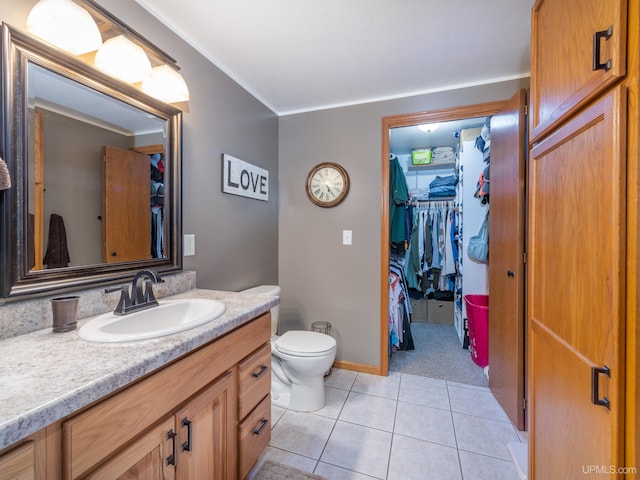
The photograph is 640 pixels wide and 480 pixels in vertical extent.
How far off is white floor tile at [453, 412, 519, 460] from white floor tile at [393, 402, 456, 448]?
50 millimetres

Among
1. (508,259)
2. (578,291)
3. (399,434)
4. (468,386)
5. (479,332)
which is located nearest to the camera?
(578,291)

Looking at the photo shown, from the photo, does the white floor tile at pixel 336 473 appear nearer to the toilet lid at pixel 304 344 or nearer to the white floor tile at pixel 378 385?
the toilet lid at pixel 304 344

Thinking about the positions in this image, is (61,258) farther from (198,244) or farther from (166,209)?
(198,244)

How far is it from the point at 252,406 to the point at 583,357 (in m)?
1.21

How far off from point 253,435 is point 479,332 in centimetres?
207

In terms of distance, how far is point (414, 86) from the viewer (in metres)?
2.12

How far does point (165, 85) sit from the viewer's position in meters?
1.37

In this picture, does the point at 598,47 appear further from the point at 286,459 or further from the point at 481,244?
the point at 481,244

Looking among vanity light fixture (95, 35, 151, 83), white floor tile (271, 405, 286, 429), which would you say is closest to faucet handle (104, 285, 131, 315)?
→ vanity light fixture (95, 35, 151, 83)

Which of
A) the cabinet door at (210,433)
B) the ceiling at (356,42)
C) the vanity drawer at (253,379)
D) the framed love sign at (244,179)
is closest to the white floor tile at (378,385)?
the vanity drawer at (253,379)

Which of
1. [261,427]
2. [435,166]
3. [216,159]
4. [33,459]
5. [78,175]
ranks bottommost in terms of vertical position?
[261,427]

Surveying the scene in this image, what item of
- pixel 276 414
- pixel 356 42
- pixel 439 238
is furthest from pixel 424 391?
pixel 356 42

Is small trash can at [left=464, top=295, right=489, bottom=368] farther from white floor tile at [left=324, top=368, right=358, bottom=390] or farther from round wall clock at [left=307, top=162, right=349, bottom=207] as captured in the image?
round wall clock at [left=307, top=162, right=349, bottom=207]

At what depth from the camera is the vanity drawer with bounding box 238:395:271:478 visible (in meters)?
1.17
